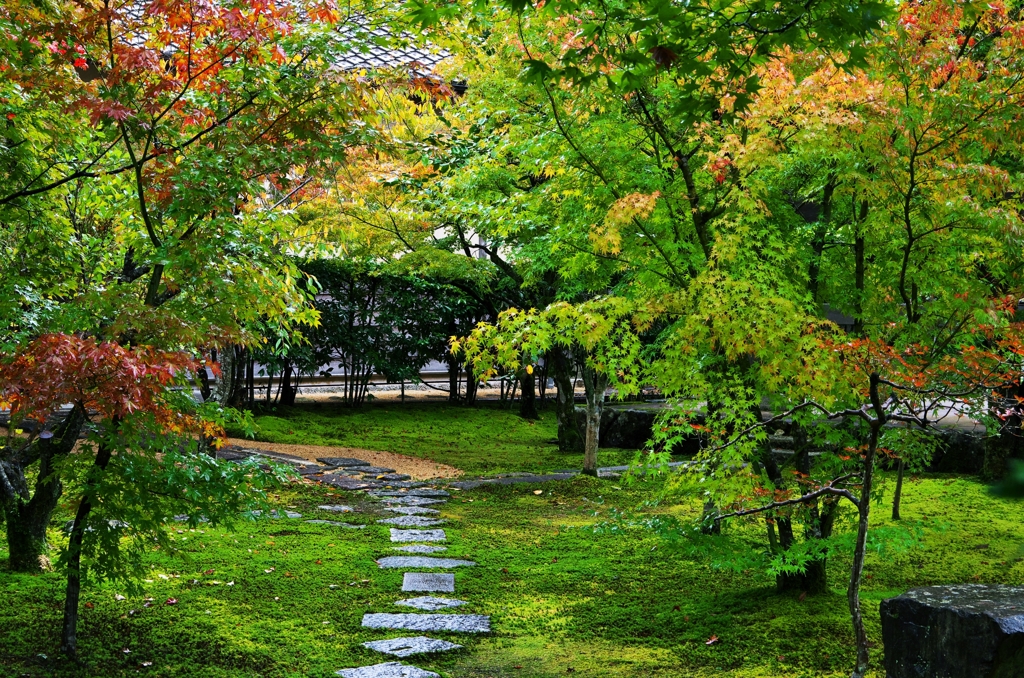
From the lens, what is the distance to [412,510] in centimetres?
969

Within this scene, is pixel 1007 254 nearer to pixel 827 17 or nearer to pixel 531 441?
pixel 827 17

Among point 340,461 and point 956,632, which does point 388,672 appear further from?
point 340,461

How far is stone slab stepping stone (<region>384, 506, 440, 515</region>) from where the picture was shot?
31.3ft

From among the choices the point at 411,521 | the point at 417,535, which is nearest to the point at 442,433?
the point at 411,521

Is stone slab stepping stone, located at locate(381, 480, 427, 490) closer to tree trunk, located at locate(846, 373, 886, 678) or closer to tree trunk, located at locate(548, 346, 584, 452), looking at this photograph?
tree trunk, located at locate(548, 346, 584, 452)

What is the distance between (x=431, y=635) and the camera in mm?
5789

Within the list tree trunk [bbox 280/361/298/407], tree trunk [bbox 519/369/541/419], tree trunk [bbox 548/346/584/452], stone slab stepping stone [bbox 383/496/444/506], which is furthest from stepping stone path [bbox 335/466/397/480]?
tree trunk [bbox 519/369/541/419]

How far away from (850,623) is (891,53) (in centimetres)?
351

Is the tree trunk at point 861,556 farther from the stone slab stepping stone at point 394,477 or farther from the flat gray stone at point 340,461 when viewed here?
the flat gray stone at point 340,461

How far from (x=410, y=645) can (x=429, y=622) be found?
0.47 meters

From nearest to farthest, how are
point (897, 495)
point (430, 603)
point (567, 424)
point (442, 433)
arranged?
1. point (430, 603)
2. point (897, 495)
3. point (567, 424)
4. point (442, 433)

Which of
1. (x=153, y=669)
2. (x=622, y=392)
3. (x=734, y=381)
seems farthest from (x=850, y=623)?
(x=153, y=669)

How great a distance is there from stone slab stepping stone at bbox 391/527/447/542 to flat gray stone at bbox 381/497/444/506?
125 centimetres

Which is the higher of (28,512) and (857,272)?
(857,272)
